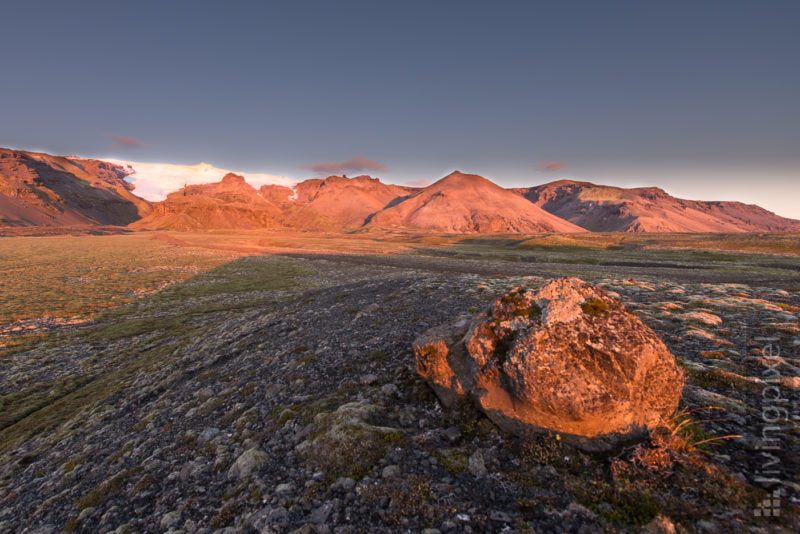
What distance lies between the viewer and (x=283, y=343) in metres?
16.7

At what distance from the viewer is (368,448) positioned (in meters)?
7.24

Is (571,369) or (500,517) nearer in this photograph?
(500,517)

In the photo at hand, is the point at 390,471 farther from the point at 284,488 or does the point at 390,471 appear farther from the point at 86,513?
the point at 86,513

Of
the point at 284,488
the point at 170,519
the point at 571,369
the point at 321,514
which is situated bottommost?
the point at 170,519

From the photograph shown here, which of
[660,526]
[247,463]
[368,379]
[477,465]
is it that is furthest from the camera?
[368,379]

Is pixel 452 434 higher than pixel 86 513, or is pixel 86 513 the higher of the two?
pixel 452 434

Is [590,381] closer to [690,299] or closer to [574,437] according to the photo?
[574,437]

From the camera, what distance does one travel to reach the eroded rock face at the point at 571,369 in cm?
632

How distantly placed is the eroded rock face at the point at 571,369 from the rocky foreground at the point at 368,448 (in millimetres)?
428

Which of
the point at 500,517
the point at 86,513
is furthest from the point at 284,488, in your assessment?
the point at 86,513

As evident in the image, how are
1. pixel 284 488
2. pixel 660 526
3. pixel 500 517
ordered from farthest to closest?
1. pixel 284 488
2. pixel 500 517
3. pixel 660 526

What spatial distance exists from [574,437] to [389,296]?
52.2 feet

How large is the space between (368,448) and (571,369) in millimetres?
4691

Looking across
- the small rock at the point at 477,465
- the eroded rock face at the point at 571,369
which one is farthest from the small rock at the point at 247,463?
the eroded rock face at the point at 571,369
